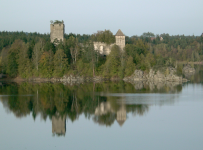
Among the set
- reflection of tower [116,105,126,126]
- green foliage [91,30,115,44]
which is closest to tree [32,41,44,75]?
green foliage [91,30,115,44]

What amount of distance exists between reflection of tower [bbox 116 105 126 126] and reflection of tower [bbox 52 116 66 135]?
10.8ft

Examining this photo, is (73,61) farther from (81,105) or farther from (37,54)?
(81,105)

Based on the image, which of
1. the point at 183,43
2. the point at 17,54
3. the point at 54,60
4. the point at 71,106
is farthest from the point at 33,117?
the point at 183,43

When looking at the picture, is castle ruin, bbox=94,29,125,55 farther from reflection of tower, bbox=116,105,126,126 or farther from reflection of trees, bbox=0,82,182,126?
reflection of tower, bbox=116,105,126,126

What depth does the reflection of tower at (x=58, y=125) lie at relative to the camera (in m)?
15.8

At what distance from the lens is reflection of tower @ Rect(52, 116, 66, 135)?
15788 millimetres

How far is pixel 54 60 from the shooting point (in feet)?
144

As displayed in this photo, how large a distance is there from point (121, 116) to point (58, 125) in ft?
13.6

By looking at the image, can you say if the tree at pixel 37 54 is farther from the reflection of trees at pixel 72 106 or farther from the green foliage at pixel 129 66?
the reflection of trees at pixel 72 106

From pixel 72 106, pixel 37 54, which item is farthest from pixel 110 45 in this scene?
pixel 72 106

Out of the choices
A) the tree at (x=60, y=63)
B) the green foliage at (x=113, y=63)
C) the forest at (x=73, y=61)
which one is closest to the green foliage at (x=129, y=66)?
the forest at (x=73, y=61)

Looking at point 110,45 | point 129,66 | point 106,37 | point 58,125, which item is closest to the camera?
point 58,125

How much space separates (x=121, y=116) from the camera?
736 inches

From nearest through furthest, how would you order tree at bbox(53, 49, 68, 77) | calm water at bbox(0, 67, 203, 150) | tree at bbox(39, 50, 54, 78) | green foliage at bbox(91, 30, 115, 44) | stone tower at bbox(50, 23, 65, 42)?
calm water at bbox(0, 67, 203, 150), tree at bbox(53, 49, 68, 77), tree at bbox(39, 50, 54, 78), stone tower at bbox(50, 23, 65, 42), green foliage at bbox(91, 30, 115, 44)
